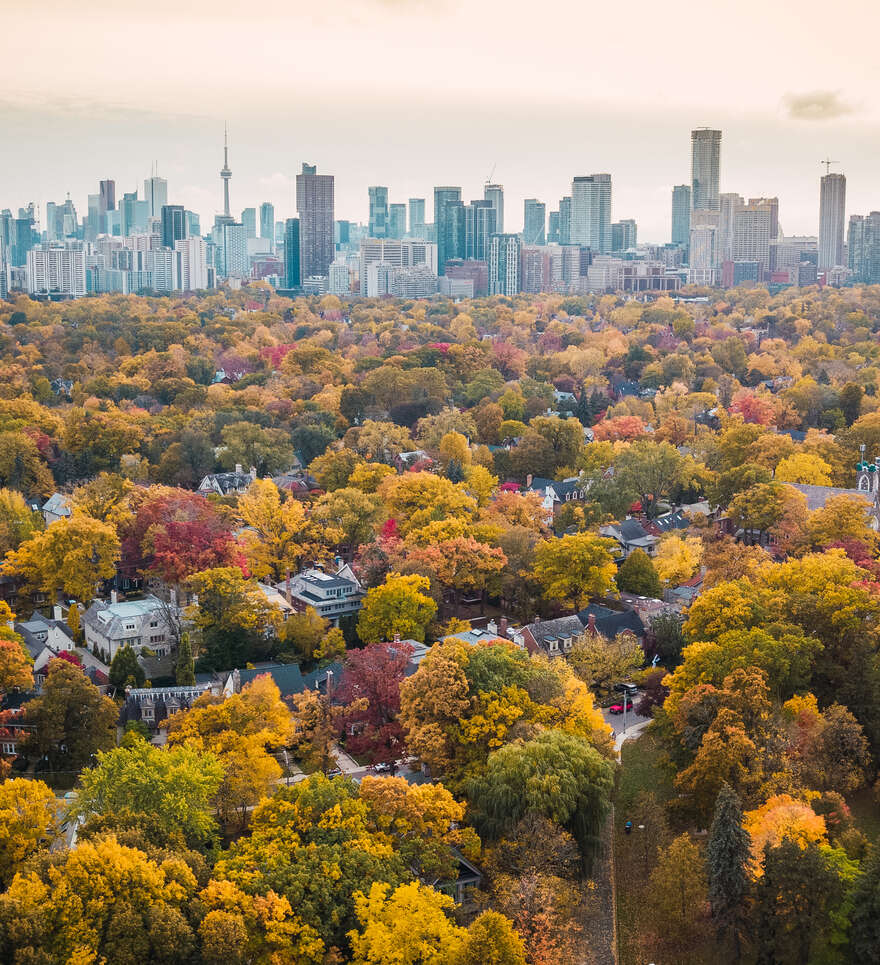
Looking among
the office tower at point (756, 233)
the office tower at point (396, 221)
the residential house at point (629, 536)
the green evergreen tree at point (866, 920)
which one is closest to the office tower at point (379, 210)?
the office tower at point (396, 221)

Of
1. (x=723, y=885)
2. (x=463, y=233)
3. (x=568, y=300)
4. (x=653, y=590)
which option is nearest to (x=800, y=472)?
(x=653, y=590)

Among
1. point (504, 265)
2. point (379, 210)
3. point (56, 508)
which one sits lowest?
point (56, 508)

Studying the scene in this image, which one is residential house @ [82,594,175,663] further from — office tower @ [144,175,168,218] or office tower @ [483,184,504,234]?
office tower @ [144,175,168,218]

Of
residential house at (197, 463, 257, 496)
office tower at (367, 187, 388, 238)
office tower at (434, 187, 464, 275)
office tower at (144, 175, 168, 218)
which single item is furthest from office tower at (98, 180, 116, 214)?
residential house at (197, 463, 257, 496)

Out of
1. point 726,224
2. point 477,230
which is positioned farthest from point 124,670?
point 726,224

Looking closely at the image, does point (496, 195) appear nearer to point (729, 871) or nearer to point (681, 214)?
point (681, 214)

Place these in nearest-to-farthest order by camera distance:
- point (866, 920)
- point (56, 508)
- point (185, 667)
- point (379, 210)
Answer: point (866, 920)
point (185, 667)
point (56, 508)
point (379, 210)
